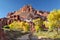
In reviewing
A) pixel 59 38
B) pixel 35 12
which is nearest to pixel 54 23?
pixel 59 38

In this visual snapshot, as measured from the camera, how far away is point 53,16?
259ft

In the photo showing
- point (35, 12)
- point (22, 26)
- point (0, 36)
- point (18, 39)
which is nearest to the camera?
point (0, 36)

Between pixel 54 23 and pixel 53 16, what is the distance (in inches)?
105

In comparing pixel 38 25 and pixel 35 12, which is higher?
pixel 35 12

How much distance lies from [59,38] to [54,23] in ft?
46.6

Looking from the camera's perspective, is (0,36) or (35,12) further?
(35,12)

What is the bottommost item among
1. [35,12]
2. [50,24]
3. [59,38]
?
[59,38]

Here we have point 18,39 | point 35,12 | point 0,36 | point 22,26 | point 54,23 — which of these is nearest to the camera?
point 0,36

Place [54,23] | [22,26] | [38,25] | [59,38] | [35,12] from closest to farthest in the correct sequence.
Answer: [59,38]
[54,23]
[22,26]
[38,25]
[35,12]

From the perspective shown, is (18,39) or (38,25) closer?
(18,39)

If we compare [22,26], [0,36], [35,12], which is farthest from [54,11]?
[35,12]

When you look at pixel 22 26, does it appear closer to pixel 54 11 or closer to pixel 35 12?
pixel 54 11

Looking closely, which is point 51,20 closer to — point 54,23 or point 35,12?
point 54,23

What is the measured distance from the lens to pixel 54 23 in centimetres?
7775
